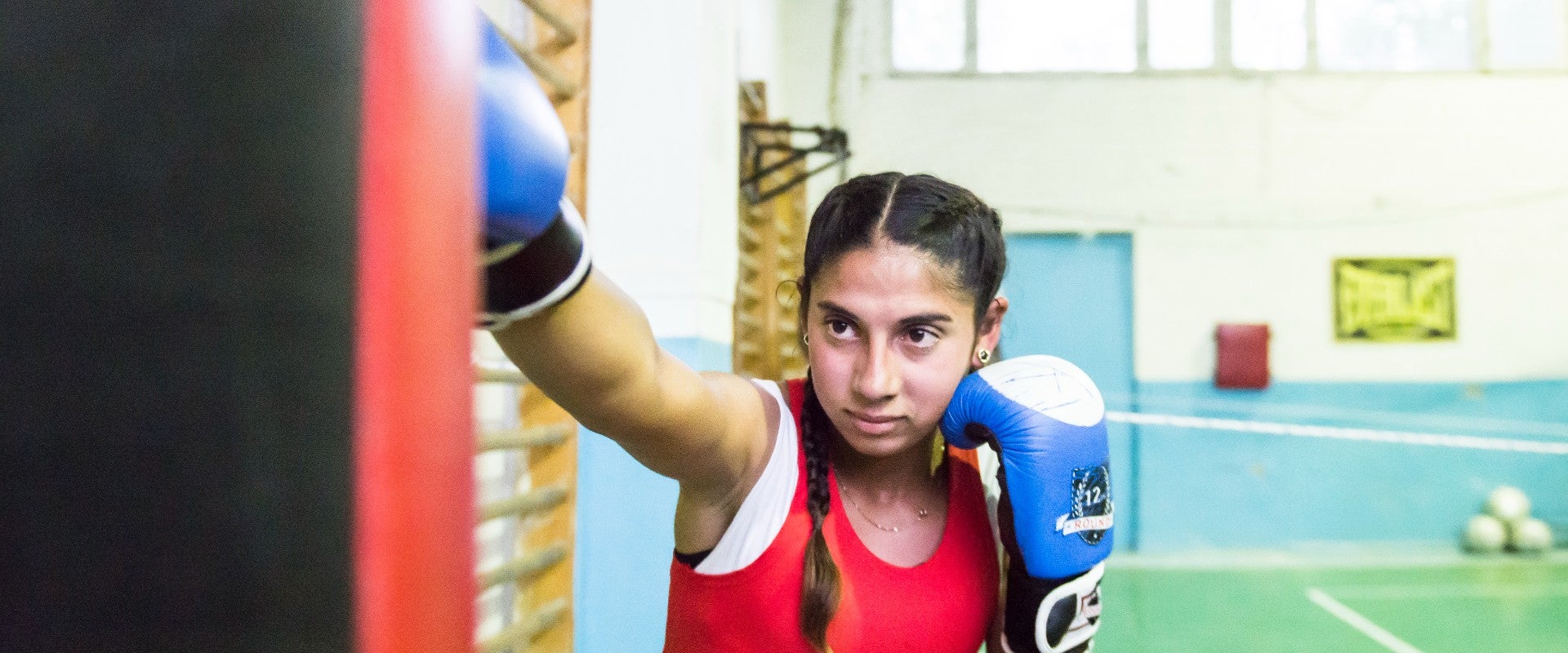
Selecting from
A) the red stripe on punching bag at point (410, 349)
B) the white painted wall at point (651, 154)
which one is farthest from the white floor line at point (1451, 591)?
the red stripe on punching bag at point (410, 349)

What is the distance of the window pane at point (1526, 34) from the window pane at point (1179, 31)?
1600 millimetres

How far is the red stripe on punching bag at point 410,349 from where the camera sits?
248 mm

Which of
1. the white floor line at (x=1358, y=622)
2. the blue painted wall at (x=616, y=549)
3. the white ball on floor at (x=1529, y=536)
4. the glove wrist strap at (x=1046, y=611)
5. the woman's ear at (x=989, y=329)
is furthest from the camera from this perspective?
the white ball on floor at (x=1529, y=536)

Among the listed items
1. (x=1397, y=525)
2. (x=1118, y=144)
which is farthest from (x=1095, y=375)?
(x=1397, y=525)

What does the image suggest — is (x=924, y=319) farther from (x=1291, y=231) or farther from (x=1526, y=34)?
(x=1526, y=34)

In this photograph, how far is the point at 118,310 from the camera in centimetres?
25

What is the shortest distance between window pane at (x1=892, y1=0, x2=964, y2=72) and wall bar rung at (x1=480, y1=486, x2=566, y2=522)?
436 cm

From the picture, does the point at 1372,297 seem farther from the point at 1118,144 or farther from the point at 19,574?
the point at 19,574

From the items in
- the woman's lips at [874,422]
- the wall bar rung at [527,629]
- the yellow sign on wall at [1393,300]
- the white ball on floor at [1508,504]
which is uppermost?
the yellow sign on wall at [1393,300]

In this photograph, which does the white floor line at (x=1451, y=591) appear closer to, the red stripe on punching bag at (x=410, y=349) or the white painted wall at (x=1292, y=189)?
the white painted wall at (x=1292, y=189)

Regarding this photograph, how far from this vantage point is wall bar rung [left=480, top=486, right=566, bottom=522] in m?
2.07

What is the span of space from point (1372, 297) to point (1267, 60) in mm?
1485

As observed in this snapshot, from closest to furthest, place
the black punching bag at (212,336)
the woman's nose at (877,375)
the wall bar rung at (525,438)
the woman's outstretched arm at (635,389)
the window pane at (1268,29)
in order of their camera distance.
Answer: the black punching bag at (212,336)
the woman's outstretched arm at (635,389)
the woman's nose at (877,375)
the wall bar rung at (525,438)
the window pane at (1268,29)

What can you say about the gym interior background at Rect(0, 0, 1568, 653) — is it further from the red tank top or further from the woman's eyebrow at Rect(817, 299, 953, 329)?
the woman's eyebrow at Rect(817, 299, 953, 329)
